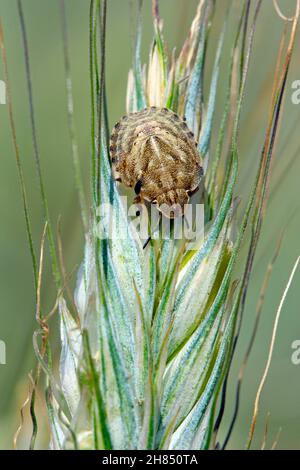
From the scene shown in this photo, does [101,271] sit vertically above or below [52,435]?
above

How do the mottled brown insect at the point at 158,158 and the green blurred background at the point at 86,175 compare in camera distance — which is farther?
the green blurred background at the point at 86,175

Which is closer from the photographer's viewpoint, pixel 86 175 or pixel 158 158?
pixel 158 158

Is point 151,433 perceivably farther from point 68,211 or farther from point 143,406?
point 68,211

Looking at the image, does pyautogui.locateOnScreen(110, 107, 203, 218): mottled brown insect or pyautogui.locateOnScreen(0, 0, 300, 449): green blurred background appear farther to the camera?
pyautogui.locateOnScreen(0, 0, 300, 449): green blurred background
